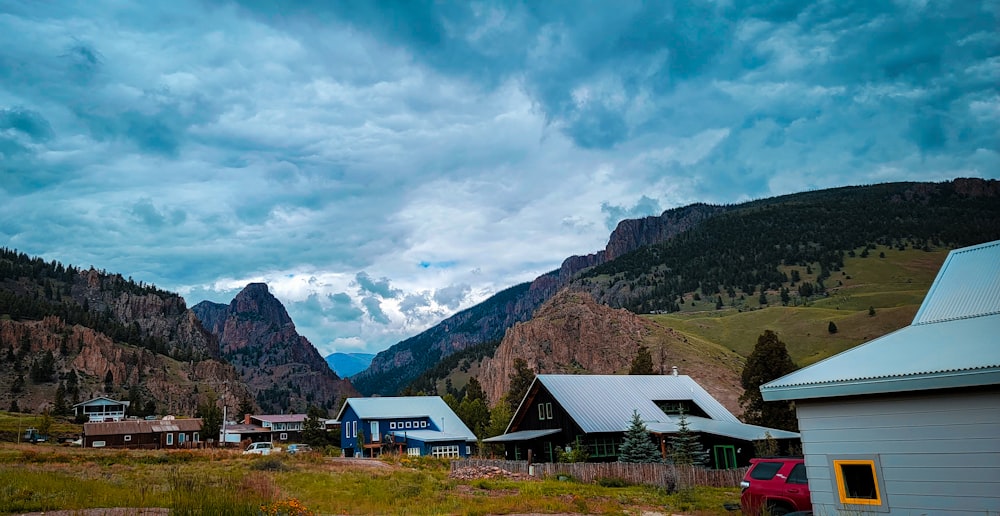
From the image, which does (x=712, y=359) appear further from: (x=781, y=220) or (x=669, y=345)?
(x=781, y=220)

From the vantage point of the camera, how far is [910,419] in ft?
30.1

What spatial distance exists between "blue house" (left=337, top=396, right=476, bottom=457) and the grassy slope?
55.4 m

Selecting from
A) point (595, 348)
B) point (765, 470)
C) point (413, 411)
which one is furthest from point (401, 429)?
point (765, 470)

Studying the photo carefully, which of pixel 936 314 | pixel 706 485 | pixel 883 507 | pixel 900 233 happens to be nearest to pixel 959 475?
pixel 883 507

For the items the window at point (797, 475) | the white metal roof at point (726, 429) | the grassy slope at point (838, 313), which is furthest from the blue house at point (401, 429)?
the grassy slope at point (838, 313)

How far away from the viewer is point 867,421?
9594mm

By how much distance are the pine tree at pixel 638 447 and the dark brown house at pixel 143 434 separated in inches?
2359

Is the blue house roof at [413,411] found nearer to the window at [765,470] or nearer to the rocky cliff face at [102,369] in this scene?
the window at [765,470]

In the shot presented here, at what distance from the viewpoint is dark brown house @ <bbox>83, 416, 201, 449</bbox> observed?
67062 millimetres

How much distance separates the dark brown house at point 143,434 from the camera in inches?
2640

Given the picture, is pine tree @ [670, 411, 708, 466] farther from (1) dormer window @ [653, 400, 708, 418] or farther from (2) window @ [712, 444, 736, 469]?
(1) dormer window @ [653, 400, 708, 418]

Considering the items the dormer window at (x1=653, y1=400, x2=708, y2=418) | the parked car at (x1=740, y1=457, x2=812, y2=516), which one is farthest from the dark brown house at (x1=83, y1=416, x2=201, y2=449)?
the parked car at (x1=740, y1=457, x2=812, y2=516)

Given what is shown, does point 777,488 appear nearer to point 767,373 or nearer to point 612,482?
point 612,482

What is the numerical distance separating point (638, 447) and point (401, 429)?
38551 mm
